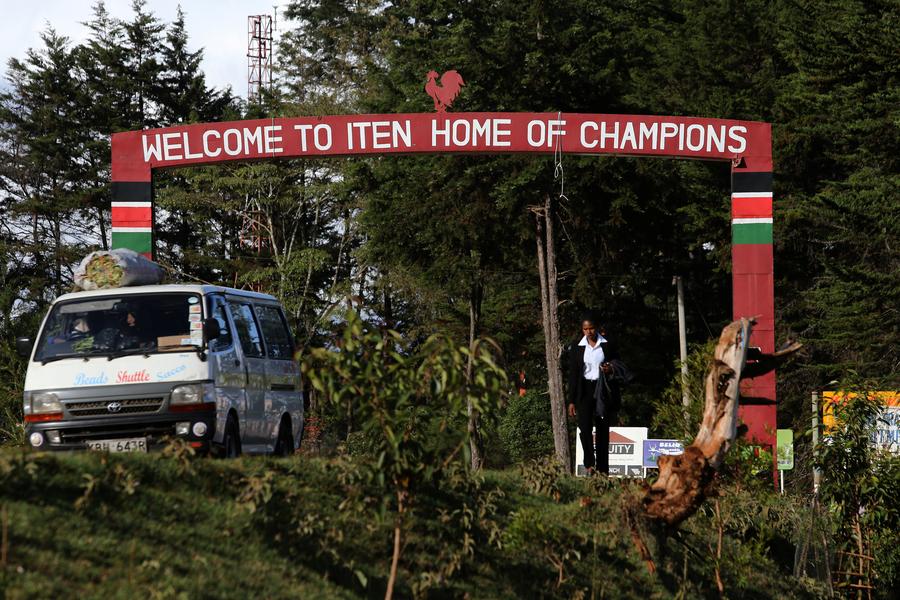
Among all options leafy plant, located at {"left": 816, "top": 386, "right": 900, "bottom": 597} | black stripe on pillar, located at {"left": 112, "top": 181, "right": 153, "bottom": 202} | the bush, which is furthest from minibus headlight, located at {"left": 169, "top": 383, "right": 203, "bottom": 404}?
the bush

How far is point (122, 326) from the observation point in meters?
12.8

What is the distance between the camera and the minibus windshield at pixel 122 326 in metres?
12.5

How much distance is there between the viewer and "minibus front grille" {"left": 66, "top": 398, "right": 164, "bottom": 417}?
39.2ft

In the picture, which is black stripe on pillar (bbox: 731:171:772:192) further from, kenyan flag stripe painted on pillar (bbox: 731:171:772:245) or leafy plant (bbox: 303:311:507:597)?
leafy plant (bbox: 303:311:507:597)

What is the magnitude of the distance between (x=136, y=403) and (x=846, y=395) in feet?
25.2

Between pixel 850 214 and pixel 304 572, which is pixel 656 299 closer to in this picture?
pixel 850 214

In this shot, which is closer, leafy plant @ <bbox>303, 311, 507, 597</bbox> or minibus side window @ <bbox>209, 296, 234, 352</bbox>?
leafy plant @ <bbox>303, 311, 507, 597</bbox>

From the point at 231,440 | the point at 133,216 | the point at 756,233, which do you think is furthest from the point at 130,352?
the point at 756,233

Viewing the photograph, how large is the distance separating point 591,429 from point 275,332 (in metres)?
3.71

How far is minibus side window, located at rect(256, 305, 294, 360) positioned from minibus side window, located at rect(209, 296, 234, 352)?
1.16 meters

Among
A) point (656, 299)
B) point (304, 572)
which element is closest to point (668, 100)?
point (656, 299)

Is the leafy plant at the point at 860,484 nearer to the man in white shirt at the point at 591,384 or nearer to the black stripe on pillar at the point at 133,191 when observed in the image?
the man in white shirt at the point at 591,384

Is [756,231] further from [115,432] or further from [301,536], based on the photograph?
[301,536]

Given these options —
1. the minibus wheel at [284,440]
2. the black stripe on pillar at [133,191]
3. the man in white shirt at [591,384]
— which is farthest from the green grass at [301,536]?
the black stripe on pillar at [133,191]
